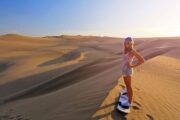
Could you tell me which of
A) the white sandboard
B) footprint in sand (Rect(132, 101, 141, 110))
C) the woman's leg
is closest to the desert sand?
footprint in sand (Rect(132, 101, 141, 110))

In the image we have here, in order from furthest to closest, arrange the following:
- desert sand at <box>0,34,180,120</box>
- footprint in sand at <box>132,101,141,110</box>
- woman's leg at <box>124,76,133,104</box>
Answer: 1. footprint in sand at <box>132,101,141,110</box>
2. desert sand at <box>0,34,180,120</box>
3. woman's leg at <box>124,76,133,104</box>

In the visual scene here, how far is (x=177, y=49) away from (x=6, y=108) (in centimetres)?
1354

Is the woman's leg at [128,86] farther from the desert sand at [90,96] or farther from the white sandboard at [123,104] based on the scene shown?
the desert sand at [90,96]

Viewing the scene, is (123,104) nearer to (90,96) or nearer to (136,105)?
(136,105)

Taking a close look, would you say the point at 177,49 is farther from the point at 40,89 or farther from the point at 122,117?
the point at 122,117

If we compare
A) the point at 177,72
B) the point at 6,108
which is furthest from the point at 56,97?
the point at 177,72

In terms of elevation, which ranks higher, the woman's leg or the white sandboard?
the woman's leg

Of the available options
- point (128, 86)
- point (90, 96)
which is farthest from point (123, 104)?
point (90, 96)

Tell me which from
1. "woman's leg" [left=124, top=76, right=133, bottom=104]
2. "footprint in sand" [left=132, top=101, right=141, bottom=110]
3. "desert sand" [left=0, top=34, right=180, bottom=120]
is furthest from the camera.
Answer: "footprint in sand" [left=132, top=101, right=141, bottom=110]

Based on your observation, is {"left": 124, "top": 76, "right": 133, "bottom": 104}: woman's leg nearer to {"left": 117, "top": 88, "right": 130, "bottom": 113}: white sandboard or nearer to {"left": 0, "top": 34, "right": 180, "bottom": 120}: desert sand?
{"left": 117, "top": 88, "right": 130, "bottom": 113}: white sandboard

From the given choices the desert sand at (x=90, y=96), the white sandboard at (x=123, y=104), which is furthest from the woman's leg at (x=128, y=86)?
the desert sand at (x=90, y=96)

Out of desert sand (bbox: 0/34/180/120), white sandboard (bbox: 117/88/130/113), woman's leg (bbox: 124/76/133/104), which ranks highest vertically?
woman's leg (bbox: 124/76/133/104)

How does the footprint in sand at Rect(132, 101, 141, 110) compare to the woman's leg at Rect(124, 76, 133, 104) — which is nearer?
the woman's leg at Rect(124, 76, 133, 104)

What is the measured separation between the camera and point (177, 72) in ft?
46.8
